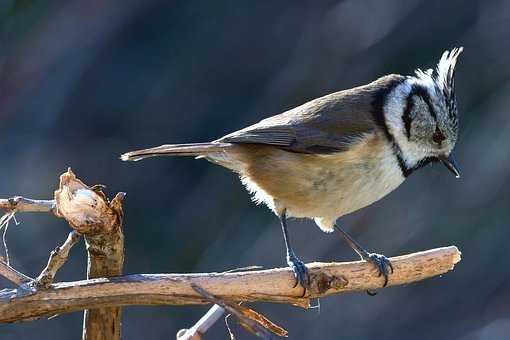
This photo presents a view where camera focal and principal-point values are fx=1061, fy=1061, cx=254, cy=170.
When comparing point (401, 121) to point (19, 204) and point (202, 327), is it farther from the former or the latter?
point (19, 204)

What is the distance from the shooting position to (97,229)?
389cm

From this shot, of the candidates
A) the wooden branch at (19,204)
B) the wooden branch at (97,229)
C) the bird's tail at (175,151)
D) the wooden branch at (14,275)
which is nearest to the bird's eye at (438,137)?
the bird's tail at (175,151)

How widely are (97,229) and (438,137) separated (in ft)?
6.39

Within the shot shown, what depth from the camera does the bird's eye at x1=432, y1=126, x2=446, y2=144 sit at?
5.11 meters

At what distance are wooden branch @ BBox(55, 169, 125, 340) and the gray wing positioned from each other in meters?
1.37

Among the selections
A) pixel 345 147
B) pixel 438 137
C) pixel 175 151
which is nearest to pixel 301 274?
pixel 345 147

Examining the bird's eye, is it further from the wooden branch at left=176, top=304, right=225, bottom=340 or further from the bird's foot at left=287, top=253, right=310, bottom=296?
the wooden branch at left=176, top=304, right=225, bottom=340

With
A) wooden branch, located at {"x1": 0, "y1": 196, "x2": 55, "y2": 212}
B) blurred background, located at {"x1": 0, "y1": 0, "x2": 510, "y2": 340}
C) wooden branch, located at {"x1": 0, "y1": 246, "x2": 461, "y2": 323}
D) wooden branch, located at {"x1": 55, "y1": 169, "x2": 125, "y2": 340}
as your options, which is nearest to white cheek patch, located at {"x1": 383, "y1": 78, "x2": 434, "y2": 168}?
wooden branch, located at {"x1": 0, "y1": 246, "x2": 461, "y2": 323}

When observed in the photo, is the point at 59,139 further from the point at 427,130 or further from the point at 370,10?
the point at 427,130

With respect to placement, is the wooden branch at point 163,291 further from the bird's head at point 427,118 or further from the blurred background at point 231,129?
the blurred background at point 231,129

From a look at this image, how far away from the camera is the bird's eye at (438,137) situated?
5.11 meters

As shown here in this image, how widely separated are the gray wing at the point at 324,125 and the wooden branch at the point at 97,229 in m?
1.37

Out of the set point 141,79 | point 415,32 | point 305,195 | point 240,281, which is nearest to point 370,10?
point 415,32

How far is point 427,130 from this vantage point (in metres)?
5.12
